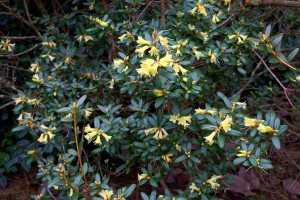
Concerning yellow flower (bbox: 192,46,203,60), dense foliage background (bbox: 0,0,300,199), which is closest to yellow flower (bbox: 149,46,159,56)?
dense foliage background (bbox: 0,0,300,199)

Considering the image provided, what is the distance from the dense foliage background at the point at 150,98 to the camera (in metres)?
1.92

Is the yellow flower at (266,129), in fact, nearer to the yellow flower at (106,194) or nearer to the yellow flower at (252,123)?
the yellow flower at (252,123)

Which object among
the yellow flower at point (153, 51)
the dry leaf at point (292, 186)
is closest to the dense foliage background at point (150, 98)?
the yellow flower at point (153, 51)

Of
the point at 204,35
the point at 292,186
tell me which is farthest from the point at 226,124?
the point at 292,186

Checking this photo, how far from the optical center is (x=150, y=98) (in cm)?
241

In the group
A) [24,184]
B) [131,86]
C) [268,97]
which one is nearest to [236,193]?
[268,97]

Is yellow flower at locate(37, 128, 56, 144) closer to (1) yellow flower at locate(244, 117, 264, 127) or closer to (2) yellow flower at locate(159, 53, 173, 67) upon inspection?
(2) yellow flower at locate(159, 53, 173, 67)

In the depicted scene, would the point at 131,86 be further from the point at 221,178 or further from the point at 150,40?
the point at 221,178

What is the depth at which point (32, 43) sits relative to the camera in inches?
147

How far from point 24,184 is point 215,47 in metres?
2.12

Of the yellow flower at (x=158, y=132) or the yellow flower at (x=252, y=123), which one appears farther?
the yellow flower at (x=158, y=132)

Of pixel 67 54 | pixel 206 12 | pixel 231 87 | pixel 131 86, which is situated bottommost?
pixel 231 87

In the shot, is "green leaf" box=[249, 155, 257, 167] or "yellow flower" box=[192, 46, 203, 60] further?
"yellow flower" box=[192, 46, 203, 60]

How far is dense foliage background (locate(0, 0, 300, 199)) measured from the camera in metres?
1.92
